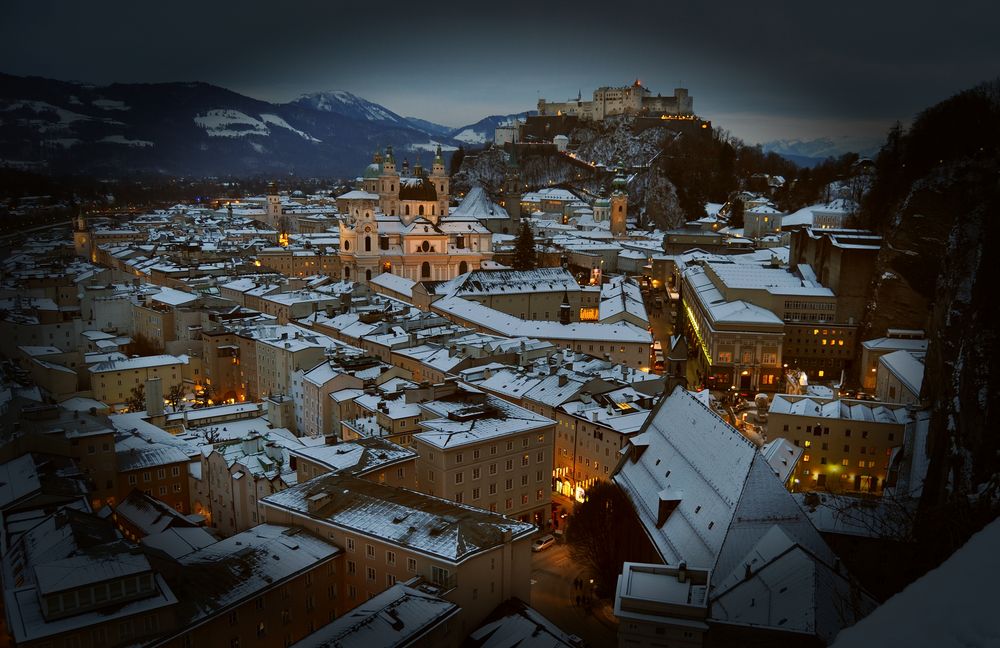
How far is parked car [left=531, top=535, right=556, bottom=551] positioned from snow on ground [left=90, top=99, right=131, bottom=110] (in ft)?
73.4

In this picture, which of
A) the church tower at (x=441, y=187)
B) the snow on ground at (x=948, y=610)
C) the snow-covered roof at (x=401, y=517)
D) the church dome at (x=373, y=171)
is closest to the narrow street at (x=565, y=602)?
the snow-covered roof at (x=401, y=517)

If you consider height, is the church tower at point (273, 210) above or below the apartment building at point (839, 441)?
above

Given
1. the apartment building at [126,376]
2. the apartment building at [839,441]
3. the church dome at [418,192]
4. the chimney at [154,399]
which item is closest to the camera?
the apartment building at [839,441]

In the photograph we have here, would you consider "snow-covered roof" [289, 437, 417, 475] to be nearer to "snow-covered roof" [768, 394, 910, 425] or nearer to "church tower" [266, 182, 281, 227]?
"snow-covered roof" [768, 394, 910, 425]

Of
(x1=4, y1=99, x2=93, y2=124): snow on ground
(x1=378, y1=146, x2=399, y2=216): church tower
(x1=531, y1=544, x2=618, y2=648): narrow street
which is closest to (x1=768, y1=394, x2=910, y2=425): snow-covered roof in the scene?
(x1=531, y1=544, x2=618, y2=648): narrow street

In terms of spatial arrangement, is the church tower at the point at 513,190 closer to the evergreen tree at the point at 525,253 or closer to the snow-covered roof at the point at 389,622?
the evergreen tree at the point at 525,253

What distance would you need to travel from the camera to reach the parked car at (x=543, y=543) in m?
26.1

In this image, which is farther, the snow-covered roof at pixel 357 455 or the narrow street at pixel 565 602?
the snow-covered roof at pixel 357 455

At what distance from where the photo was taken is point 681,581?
1706cm

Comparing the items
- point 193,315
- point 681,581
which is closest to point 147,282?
point 193,315

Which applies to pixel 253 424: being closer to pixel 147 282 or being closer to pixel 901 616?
pixel 901 616

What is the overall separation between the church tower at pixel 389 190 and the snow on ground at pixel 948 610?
262 feet

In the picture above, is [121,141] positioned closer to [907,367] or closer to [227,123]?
[907,367]

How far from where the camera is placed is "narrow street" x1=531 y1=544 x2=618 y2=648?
826 inches
